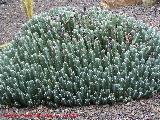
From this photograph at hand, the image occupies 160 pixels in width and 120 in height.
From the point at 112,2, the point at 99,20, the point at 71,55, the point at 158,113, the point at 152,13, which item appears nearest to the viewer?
the point at 158,113

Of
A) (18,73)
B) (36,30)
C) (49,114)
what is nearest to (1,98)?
(18,73)

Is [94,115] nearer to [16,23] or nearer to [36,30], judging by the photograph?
[36,30]

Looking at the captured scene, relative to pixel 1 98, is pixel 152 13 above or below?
above

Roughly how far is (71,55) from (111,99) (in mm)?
694

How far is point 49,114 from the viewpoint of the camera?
4754mm

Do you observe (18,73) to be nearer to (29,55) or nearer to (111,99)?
(29,55)

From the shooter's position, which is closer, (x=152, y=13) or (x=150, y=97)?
(x=150, y=97)

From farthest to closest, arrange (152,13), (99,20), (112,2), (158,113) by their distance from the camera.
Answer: (112,2), (152,13), (99,20), (158,113)

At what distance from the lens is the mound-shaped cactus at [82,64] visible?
16.1 feet

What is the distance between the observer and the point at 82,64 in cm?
509

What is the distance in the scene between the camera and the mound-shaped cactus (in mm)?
4902

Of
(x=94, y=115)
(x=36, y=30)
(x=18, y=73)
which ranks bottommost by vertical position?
(x=94, y=115)

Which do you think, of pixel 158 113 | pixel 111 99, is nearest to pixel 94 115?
pixel 111 99

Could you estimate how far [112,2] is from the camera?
31.0ft
